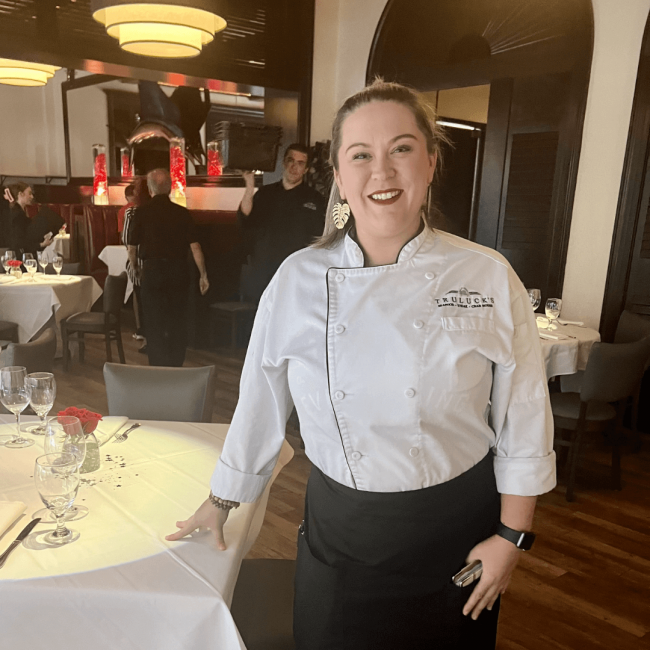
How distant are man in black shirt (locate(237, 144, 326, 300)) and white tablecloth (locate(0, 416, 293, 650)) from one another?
3590mm

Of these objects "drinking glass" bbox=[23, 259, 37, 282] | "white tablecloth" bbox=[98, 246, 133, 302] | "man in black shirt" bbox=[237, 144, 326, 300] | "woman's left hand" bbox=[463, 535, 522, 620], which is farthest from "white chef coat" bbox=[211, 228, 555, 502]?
"white tablecloth" bbox=[98, 246, 133, 302]

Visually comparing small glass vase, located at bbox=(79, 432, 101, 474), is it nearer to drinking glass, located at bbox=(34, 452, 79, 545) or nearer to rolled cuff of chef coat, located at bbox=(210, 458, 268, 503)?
drinking glass, located at bbox=(34, 452, 79, 545)

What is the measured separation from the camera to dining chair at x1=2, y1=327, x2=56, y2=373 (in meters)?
2.61

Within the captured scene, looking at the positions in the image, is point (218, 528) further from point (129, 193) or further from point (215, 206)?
point (129, 193)

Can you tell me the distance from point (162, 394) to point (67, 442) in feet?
2.85

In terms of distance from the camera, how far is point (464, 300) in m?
1.22

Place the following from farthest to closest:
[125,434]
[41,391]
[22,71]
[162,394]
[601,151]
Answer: [22,71]
[601,151]
[162,394]
[125,434]
[41,391]

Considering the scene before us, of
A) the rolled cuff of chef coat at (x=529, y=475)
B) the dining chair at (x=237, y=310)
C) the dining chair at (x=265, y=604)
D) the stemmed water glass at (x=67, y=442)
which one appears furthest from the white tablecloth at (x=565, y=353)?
the dining chair at (x=237, y=310)

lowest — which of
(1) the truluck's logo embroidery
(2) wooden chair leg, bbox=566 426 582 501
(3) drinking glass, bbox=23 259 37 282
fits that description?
(2) wooden chair leg, bbox=566 426 582 501

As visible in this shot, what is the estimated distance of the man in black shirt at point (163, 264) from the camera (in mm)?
4879

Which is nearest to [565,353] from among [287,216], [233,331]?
[287,216]

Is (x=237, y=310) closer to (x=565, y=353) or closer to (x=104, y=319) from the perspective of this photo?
(x=104, y=319)

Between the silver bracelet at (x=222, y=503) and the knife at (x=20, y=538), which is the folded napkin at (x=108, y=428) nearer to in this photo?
the knife at (x=20, y=538)

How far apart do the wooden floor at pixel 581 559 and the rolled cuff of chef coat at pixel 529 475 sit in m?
1.35
